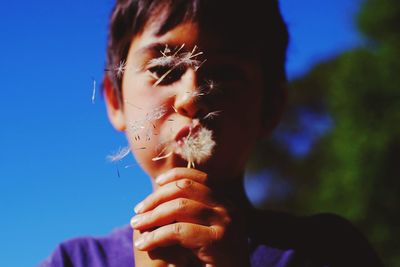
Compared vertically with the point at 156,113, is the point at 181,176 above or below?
below

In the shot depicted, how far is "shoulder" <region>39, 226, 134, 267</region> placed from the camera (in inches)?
47.9

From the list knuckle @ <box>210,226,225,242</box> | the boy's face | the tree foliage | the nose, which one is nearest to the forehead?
the boy's face

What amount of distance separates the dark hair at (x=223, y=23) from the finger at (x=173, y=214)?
0.40 meters

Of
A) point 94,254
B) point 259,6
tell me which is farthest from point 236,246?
point 259,6

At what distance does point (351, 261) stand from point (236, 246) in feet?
1.50

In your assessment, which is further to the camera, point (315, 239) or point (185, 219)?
point (315, 239)

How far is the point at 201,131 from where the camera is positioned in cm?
85

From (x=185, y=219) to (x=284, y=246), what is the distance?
1.64 feet

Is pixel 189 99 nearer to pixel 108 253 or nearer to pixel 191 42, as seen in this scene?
pixel 191 42

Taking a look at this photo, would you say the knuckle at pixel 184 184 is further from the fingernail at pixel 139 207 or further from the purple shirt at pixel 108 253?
the purple shirt at pixel 108 253

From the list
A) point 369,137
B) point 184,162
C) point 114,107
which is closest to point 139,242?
point 184,162

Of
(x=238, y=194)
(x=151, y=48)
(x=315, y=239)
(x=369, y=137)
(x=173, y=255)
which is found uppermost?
(x=369, y=137)

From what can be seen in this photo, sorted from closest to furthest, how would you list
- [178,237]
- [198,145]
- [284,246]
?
[178,237] → [198,145] → [284,246]

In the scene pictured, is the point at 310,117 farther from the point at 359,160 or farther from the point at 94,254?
the point at 94,254
